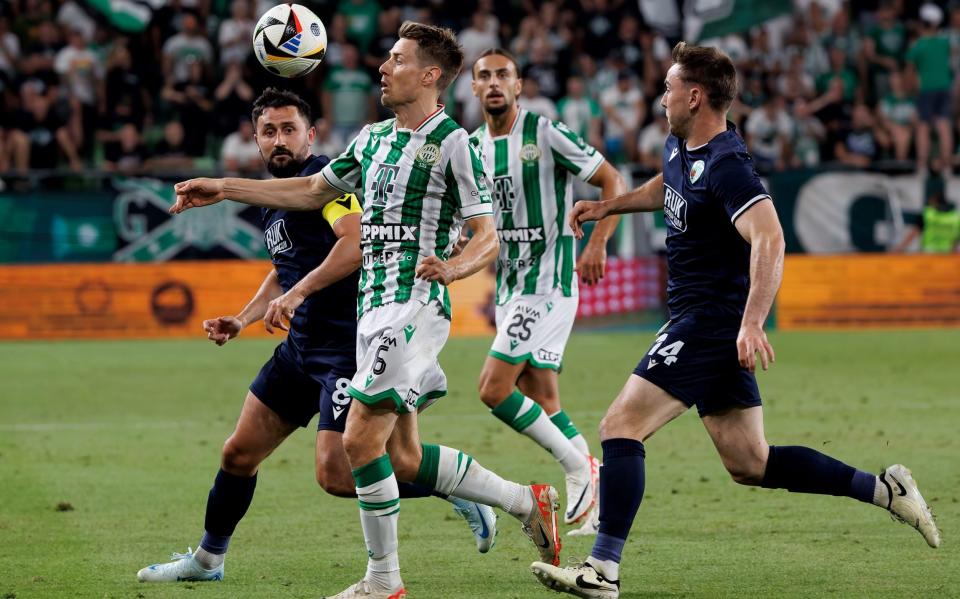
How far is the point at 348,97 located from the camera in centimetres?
2127

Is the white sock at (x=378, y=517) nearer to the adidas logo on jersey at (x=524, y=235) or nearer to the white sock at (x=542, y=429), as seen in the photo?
the white sock at (x=542, y=429)

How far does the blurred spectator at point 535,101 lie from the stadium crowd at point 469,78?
0.15 ft

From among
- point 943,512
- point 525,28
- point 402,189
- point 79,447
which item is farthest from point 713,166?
point 525,28

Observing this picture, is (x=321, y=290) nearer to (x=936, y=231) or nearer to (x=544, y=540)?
(x=544, y=540)

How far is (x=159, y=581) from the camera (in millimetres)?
6504

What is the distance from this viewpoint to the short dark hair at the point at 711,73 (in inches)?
243

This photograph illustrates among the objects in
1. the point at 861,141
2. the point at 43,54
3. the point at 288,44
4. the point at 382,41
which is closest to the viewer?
the point at 288,44

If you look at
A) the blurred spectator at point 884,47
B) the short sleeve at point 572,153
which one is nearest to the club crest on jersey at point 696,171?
the short sleeve at point 572,153

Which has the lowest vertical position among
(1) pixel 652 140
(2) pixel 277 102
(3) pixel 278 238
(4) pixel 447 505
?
(4) pixel 447 505

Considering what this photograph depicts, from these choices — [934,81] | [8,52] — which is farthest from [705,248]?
[934,81]

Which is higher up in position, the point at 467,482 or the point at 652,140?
the point at 652,140

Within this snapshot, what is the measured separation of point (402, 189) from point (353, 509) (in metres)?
2.90

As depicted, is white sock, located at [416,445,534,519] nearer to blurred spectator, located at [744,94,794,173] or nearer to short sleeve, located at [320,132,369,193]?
short sleeve, located at [320,132,369,193]

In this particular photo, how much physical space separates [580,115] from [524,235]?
12018mm
